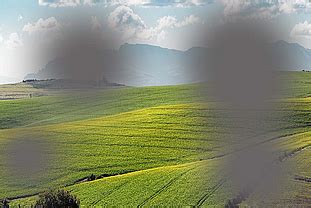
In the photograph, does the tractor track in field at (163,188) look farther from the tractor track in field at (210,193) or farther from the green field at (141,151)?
the tractor track in field at (210,193)

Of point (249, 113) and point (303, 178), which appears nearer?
point (303, 178)

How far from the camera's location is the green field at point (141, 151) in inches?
2291

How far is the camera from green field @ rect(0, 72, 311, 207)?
5819cm

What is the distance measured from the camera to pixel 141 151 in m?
85.7

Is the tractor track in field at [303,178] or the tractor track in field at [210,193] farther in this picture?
the tractor track in field at [303,178]

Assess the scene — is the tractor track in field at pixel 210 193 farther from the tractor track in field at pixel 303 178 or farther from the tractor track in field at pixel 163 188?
the tractor track in field at pixel 303 178

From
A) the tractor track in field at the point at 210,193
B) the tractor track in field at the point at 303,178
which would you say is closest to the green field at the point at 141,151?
the tractor track in field at the point at 210,193

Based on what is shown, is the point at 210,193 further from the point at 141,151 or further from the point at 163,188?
the point at 141,151

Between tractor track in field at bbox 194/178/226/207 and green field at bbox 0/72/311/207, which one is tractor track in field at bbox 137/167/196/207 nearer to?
green field at bbox 0/72/311/207

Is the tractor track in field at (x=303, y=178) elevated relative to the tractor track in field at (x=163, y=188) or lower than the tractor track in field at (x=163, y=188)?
elevated

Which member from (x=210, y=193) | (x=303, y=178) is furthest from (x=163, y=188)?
(x=303, y=178)

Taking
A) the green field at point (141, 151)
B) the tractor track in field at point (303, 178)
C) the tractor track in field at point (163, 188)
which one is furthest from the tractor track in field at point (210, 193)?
the tractor track in field at point (303, 178)

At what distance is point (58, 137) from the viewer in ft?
318

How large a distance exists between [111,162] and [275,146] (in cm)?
2182
